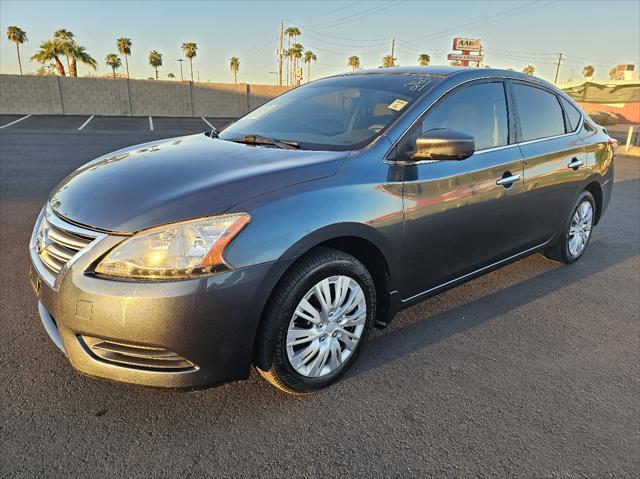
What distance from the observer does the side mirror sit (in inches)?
98.9

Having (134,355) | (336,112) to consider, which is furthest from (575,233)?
(134,355)

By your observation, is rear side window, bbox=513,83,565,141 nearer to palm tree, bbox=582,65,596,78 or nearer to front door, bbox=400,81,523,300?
front door, bbox=400,81,523,300

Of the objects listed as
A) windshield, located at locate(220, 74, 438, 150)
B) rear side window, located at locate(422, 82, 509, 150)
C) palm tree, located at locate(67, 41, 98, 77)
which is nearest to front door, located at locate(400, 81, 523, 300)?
rear side window, located at locate(422, 82, 509, 150)

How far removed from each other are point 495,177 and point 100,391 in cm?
268

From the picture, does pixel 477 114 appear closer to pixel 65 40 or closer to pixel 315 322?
pixel 315 322

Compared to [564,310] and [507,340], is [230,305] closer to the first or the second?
[507,340]

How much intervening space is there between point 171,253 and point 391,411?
1.32 metres

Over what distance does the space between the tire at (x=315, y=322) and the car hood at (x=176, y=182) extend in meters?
0.43

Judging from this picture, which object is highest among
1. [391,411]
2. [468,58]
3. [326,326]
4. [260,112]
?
[468,58]

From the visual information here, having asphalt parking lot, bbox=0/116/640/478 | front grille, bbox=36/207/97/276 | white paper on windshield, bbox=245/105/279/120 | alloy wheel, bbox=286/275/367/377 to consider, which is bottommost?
asphalt parking lot, bbox=0/116/640/478

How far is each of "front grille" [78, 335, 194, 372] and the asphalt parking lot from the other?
0.57 feet

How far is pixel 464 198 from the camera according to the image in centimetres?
291

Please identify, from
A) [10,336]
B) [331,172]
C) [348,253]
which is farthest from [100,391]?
[331,172]

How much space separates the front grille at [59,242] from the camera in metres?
2.05
